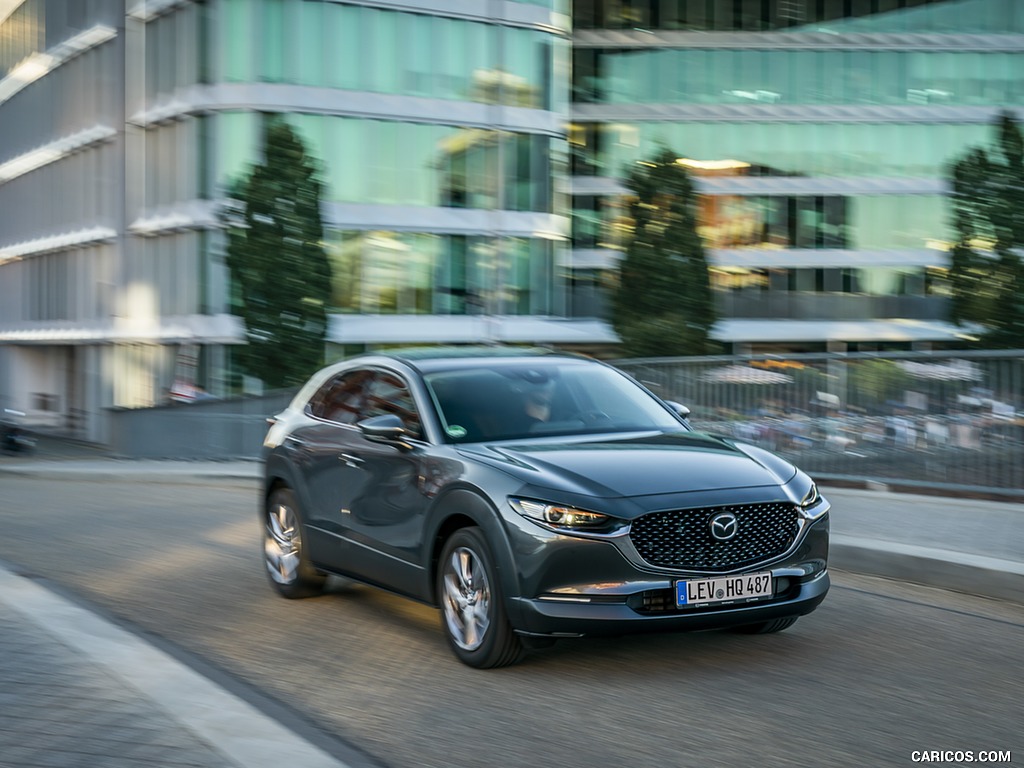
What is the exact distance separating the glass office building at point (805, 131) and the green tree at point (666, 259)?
63.6 feet

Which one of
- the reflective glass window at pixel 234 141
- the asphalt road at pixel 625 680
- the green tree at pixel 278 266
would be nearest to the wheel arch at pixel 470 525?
the asphalt road at pixel 625 680

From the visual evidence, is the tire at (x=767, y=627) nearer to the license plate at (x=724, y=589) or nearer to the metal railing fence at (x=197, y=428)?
the license plate at (x=724, y=589)

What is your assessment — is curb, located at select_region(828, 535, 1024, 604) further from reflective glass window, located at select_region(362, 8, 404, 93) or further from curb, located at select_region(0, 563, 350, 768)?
reflective glass window, located at select_region(362, 8, 404, 93)

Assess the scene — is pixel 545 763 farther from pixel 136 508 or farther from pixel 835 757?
pixel 136 508

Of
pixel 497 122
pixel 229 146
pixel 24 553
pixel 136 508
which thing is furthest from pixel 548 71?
pixel 24 553

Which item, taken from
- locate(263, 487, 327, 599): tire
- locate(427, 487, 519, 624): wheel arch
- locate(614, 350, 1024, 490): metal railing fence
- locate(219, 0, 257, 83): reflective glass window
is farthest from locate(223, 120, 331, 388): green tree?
locate(427, 487, 519, 624): wheel arch

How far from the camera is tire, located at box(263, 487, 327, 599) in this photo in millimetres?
9251

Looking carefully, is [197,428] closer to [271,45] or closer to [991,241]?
[271,45]

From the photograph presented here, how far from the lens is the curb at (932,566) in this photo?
352 inches

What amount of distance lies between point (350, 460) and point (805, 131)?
53082 mm

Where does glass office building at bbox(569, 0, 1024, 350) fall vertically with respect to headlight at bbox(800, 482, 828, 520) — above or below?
above

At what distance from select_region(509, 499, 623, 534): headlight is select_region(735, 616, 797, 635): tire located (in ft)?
4.24

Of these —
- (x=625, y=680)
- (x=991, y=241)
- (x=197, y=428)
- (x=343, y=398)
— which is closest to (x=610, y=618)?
(x=625, y=680)

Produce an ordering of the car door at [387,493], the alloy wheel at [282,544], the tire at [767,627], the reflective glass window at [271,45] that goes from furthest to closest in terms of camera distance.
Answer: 1. the reflective glass window at [271,45]
2. the alloy wheel at [282,544]
3. the car door at [387,493]
4. the tire at [767,627]
